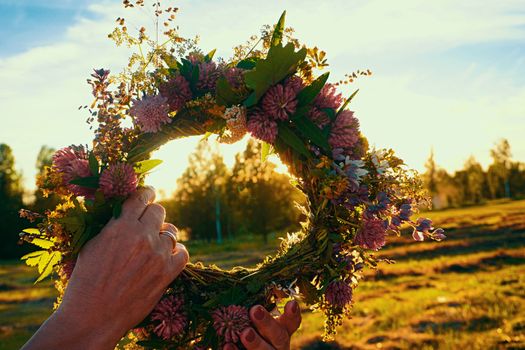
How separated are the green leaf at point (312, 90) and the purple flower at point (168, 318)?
1500mm

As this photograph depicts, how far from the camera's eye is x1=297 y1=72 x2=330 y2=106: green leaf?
3352 mm

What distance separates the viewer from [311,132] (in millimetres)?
3316

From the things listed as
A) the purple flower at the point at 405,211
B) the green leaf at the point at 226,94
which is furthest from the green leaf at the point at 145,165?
the purple flower at the point at 405,211

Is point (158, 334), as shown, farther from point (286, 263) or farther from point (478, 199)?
point (478, 199)

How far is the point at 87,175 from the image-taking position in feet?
10.8

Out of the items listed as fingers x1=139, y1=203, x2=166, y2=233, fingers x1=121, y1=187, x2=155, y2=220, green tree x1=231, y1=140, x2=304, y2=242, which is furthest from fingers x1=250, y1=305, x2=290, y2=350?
green tree x1=231, y1=140, x2=304, y2=242

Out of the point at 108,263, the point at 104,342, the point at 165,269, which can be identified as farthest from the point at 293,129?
the point at 104,342

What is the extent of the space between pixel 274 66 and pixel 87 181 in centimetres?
134

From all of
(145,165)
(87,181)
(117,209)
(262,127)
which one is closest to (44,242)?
(87,181)

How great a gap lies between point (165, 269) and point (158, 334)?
0.50 meters

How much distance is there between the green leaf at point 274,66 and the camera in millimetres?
3148

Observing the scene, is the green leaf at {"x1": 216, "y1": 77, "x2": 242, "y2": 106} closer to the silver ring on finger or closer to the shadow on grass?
the silver ring on finger

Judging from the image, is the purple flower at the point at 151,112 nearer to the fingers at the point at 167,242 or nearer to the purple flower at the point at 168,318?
the fingers at the point at 167,242

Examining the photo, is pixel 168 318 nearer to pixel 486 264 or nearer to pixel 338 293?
pixel 338 293
